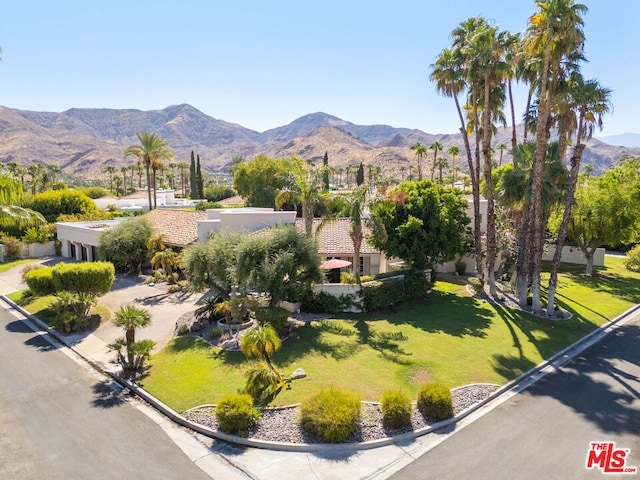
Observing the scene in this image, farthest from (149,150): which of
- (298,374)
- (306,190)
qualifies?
(298,374)

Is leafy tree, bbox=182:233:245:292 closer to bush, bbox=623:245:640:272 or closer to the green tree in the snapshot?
the green tree

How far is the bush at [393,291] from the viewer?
24641mm

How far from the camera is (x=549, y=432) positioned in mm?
12539

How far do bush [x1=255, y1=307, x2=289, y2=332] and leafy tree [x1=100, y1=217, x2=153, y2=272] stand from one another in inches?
729

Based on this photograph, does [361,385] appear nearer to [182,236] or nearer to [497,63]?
[497,63]

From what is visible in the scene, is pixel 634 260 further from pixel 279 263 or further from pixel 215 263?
pixel 215 263

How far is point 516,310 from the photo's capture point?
82.5 ft

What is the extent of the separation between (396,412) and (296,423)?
3.20 metres

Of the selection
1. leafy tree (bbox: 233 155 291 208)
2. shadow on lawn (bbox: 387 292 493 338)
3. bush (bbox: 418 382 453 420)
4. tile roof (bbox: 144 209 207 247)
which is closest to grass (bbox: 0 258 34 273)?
tile roof (bbox: 144 209 207 247)

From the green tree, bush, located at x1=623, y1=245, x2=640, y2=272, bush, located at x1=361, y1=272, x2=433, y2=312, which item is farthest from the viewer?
bush, located at x1=623, y1=245, x2=640, y2=272

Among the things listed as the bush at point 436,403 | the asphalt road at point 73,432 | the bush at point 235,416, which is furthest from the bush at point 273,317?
the bush at point 436,403

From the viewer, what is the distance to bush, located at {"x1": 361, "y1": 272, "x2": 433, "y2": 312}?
24641 mm

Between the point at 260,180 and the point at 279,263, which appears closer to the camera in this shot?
the point at 279,263

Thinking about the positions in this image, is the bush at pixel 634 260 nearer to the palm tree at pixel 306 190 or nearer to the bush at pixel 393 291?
the bush at pixel 393 291
